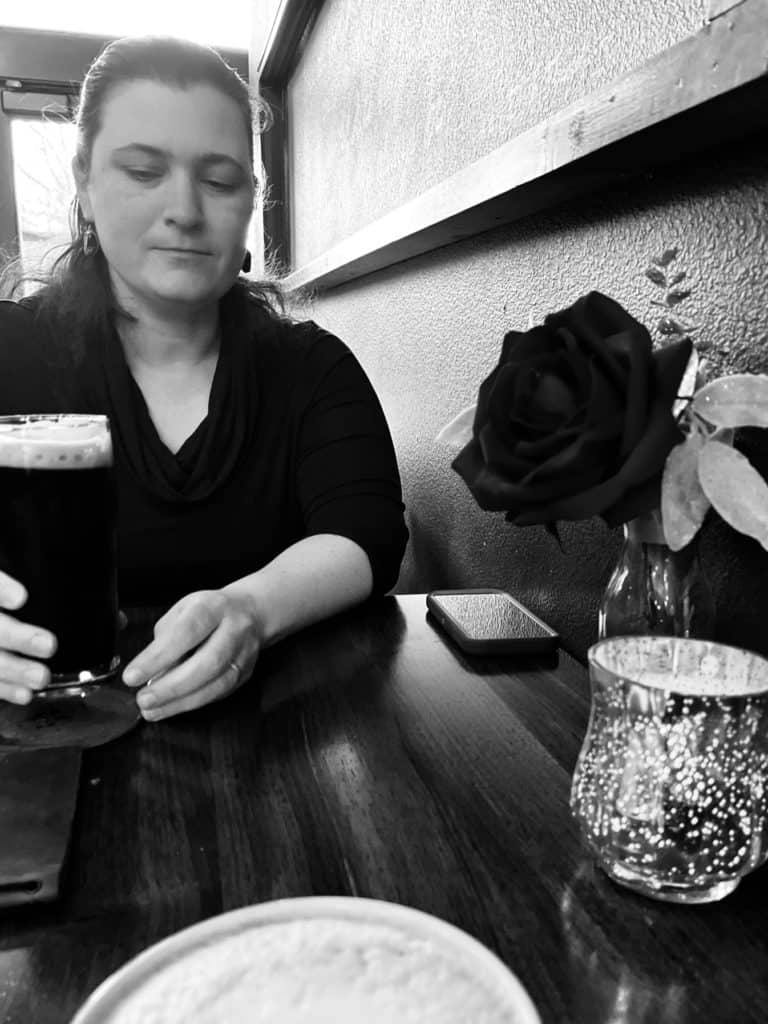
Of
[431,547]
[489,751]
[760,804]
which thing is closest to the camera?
[760,804]

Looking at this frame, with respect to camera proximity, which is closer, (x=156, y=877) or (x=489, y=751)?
(x=156, y=877)

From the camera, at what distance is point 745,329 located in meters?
0.76

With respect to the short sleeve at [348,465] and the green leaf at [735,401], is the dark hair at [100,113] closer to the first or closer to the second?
the short sleeve at [348,465]

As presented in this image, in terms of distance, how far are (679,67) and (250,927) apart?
2.20 ft

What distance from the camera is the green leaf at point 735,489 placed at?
19.4 inches

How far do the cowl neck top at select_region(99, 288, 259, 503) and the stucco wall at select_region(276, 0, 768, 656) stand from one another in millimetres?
419

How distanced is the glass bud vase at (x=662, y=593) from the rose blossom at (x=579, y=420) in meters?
0.14

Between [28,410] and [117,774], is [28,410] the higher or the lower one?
the higher one

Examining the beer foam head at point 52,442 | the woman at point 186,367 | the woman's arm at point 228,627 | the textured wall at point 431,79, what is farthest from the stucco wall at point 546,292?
the beer foam head at point 52,442

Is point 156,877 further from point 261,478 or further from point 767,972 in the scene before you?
point 261,478

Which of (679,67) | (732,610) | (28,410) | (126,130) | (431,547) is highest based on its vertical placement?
(126,130)

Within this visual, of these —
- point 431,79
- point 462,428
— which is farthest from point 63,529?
point 431,79

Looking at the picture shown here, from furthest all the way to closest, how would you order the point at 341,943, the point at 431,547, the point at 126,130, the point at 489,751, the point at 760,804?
1. the point at 431,547
2. the point at 126,130
3. the point at 489,751
4. the point at 760,804
5. the point at 341,943

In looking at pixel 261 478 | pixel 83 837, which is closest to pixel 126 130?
pixel 261 478
